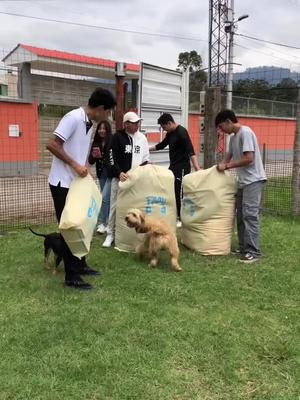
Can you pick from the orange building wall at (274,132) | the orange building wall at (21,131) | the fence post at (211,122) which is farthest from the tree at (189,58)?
the fence post at (211,122)

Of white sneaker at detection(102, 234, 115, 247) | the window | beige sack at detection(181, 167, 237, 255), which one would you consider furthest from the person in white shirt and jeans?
the window

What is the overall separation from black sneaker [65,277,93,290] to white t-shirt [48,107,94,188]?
2.79ft

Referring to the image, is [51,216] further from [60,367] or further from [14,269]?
[60,367]

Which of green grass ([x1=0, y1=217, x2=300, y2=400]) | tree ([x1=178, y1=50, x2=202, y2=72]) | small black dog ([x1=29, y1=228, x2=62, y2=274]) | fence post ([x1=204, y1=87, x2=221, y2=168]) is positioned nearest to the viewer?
green grass ([x1=0, y1=217, x2=300, y2=400])

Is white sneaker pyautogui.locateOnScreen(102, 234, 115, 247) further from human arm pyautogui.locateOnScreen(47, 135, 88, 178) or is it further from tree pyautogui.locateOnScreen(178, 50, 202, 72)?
tree pyautogui.locateOnScreen(178, 50, 202, 72)

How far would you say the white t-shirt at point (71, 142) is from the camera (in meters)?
3.94

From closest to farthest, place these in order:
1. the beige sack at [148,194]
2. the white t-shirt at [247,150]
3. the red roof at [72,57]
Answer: the white t-shirt at [247,150]
the beige sack at [148,194]
the red roof at [72,57]

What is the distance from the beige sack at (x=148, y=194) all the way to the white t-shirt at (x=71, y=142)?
48.9 inches

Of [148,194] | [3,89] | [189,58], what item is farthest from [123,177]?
[189,58]

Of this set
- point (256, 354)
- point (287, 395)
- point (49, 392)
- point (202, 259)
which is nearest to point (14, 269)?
point (202, 259)

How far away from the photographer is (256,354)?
306 centimetres

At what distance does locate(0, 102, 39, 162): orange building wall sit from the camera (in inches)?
562

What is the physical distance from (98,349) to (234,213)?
2.91 m

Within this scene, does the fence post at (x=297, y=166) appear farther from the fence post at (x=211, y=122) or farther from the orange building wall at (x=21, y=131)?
the orange building wall at (x=21, y=131)
